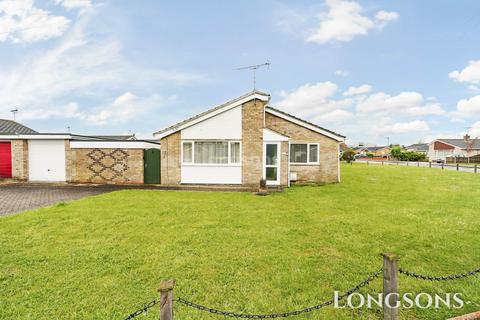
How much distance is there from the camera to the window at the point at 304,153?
16.9m

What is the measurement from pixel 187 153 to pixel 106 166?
5467 mm

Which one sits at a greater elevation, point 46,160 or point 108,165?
point 46,160

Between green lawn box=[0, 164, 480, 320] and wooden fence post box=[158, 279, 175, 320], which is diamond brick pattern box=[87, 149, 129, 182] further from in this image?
wooden fence post box=[158, 279, 175, 320]

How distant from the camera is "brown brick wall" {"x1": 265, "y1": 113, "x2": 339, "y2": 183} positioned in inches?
663

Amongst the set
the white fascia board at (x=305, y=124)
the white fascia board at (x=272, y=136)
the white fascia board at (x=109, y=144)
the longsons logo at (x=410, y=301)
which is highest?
the white fascia board at (x=305, y=124)

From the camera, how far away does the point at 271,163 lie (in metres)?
15.5

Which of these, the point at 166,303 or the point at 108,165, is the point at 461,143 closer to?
the point at 108,165

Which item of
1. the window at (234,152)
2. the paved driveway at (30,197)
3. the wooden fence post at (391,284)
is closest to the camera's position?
the wooden fence post at (391,284)

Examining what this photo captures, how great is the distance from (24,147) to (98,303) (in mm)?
18018

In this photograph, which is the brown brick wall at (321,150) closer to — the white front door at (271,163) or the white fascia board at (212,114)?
the white front door at (271,163)

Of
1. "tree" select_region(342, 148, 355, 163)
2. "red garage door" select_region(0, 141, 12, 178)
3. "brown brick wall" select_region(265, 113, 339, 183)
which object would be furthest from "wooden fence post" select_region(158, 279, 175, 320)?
"tree" select_region(342, 148, 355, 163)

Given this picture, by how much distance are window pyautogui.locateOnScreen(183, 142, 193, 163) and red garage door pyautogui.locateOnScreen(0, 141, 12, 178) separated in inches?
461

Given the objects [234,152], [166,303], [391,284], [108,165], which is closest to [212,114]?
[234,152]

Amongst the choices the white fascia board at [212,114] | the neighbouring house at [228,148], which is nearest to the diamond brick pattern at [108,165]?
the neighbouring house at [228,148]
